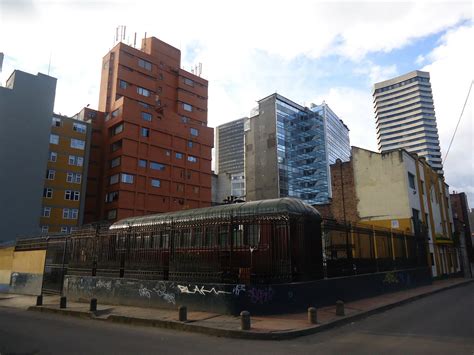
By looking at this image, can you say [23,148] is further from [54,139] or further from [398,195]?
[398,195]

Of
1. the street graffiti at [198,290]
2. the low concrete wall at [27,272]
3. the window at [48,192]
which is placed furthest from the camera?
the window at [48,192]

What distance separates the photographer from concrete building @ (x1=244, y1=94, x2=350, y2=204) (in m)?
99.7

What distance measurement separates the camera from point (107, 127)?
196 feet

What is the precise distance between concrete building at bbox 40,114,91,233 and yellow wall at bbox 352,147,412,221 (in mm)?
38151

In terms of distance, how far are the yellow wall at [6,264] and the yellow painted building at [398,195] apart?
25673mm

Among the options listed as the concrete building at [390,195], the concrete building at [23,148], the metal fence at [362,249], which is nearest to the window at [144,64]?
the concrete building at [23,148]

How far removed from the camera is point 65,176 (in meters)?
53.3

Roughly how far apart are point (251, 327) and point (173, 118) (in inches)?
2215

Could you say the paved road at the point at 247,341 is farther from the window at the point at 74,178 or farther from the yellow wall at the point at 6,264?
the window at the point at 74,178

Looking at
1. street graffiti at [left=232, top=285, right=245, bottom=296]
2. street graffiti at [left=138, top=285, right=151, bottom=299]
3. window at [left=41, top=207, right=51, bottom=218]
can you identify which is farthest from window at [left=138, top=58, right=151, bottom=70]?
street graffiti at [left=232, top=285, right=245, bottom=296]

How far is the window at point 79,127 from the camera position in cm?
5588

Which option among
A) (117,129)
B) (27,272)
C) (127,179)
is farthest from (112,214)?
(27,272)

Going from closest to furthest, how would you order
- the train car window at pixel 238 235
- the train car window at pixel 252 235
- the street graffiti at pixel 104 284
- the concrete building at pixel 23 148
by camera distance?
the train car window at pixel 252 235 < the train car window at pixel 238 235 < the street graffiti at pixel 104 284 < the concrete building at pixel 23 148

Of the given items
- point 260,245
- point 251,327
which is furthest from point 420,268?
A: point 251,327
